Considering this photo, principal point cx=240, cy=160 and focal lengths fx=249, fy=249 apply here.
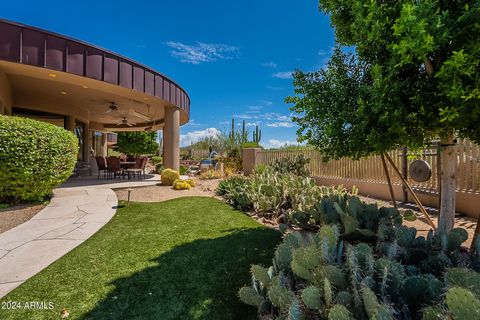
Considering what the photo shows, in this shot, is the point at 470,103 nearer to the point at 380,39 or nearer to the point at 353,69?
the point at 380,39

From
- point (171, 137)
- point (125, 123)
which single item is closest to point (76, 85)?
point (171, 137)

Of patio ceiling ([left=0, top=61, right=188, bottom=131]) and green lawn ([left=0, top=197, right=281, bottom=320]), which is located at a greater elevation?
patio ceiling ([left=0, top=61, right=188, bottom=131])

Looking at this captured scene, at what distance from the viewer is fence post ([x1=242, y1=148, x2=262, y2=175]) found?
13201mm

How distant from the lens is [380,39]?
97.3 inches

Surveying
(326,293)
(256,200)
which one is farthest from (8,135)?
(326,293)

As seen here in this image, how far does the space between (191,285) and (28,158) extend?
5.25m

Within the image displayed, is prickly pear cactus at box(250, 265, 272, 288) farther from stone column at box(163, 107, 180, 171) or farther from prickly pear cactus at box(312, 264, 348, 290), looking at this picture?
stone column at box(163, 107, 180, 171)

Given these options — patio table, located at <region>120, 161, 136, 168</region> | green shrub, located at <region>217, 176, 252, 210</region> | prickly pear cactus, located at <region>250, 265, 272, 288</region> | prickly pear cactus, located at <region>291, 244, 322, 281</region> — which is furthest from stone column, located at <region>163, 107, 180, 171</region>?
prickly pear cactus, located at <region>291, 244, 322, 281</region>

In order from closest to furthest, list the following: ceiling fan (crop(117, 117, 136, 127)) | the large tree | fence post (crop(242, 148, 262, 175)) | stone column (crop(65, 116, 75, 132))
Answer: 1. the large tree
2. stone column (crop(65, 116, 75, 132))
3. fence post (crop(242, 148, 262, 175))
4. ceiling fan (crop(117, 117, 136, 127))

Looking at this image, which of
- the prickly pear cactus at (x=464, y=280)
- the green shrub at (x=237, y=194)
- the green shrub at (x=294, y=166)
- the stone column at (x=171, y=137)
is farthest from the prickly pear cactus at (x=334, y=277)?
the stone column at (x=171, y=137)

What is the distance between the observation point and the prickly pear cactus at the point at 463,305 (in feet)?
3.59

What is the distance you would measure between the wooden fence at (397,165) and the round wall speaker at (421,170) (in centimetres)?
26

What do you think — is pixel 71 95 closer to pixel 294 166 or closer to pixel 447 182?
pixel 294 166

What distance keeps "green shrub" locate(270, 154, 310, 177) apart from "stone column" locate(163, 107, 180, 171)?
4600 millimetres
